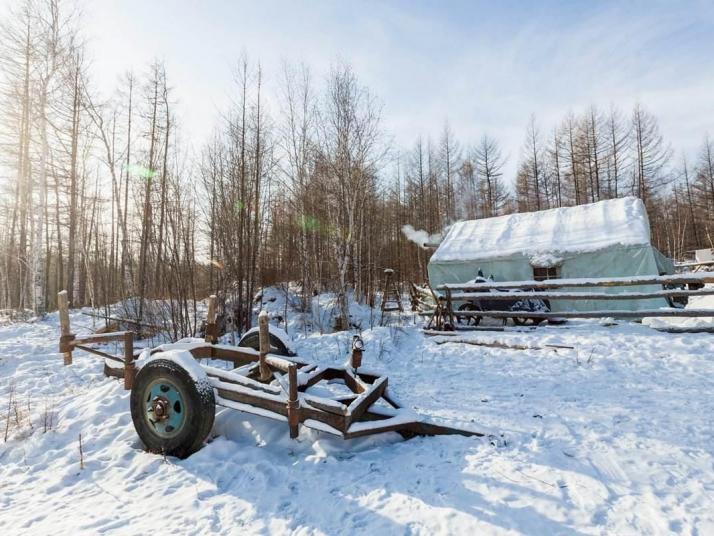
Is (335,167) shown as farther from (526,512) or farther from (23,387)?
(526,512)

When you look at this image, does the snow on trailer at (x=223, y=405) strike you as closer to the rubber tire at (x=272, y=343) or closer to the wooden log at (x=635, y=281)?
the rubber tire at (x=272, y=343)

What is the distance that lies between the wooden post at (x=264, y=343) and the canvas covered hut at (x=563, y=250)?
13300 millimetres

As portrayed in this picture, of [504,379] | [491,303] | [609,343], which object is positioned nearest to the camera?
[504,379]

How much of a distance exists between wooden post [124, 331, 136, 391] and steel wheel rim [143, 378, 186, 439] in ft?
2.03

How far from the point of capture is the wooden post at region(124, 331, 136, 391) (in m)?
4.27

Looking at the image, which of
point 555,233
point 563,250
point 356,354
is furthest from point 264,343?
point 555,233

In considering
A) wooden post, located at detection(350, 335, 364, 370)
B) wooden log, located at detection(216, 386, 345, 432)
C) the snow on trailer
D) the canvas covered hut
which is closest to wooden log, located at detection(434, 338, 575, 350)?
wooden post, located at detection(350, 335, 364, 370)

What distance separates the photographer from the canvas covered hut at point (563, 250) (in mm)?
13586

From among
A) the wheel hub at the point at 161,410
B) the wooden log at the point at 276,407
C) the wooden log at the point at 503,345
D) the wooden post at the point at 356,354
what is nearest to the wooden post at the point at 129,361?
the wheel hub at the point at 161,410

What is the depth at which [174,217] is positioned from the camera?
1118 centimetres

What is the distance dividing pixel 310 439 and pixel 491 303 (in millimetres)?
10720

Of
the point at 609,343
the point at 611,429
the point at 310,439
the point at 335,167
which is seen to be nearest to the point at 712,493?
the point at 611,429

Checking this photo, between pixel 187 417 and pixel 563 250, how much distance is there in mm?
14970

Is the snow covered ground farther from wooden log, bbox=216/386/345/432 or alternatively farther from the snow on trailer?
wooden log, bbox=216/386/345/432
